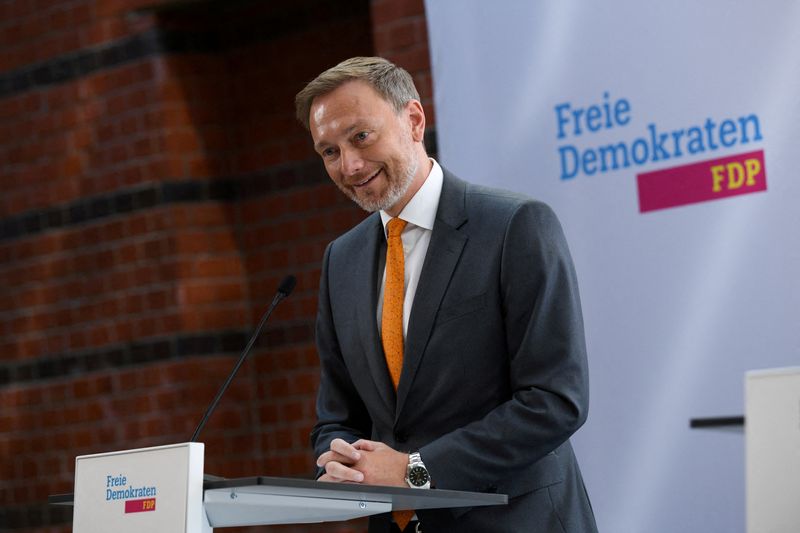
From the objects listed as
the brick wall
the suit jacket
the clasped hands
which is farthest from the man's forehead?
the brick wall

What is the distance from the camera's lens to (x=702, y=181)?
306 cm

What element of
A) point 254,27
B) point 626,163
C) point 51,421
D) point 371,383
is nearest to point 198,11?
point 254,27

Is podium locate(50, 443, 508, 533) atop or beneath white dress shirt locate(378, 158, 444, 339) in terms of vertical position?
beneath

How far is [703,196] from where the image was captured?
3061mm

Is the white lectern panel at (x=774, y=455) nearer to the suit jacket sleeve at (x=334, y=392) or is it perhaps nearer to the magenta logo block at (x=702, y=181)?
the suit jacket sleeve at (x=334, y=392)

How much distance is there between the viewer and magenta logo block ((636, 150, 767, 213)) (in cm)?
298

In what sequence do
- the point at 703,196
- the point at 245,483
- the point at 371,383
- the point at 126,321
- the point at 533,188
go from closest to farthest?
1. the point at 245,483
2. the point at 371,383
3. the point at 703,196
4. the point at 533,188
5. the point at 126,321

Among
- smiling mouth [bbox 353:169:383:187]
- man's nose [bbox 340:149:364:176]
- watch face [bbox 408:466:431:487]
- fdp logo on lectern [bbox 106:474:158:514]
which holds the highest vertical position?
man's nose [bbox 340:149:364:176]

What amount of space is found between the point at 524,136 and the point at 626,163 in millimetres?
305

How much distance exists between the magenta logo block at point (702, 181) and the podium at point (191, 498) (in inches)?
48.9

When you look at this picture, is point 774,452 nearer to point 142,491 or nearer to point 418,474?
point 418,474

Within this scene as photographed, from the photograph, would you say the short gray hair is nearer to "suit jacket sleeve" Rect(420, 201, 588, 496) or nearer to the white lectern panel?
"suit jacket sleeve" Rect(420, 201, 588, 496)

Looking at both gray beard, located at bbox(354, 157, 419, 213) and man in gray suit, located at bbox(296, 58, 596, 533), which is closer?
man in gray suit, located at bbox(296, 58, 596, 533)

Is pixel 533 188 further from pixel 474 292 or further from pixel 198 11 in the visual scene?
pixel 198 11
